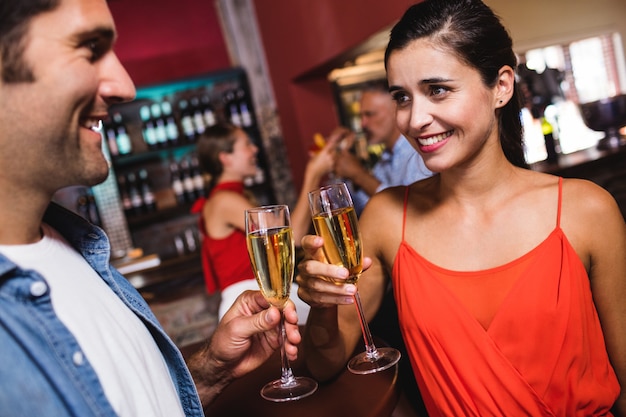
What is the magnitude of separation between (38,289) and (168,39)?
209 inches

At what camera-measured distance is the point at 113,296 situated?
3.52ft

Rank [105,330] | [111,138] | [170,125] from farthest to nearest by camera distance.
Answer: [170,125]
[111,138]
[105,330]

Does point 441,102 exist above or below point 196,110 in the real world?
below

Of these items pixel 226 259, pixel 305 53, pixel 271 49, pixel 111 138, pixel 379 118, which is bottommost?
pixel 226 259

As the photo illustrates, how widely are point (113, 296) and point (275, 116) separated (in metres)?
4.75

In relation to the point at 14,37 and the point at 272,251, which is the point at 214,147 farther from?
the point at 14,37

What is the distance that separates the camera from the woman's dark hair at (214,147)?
359 centimetres

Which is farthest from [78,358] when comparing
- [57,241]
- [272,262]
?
[272,262]

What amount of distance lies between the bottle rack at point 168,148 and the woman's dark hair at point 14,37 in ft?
15.0

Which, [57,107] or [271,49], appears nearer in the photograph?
[57,107]

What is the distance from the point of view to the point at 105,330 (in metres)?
0.94

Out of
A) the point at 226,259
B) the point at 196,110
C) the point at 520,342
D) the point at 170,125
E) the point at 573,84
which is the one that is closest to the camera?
the point at 520,342

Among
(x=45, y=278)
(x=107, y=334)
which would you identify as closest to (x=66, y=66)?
(x=45, y=278)

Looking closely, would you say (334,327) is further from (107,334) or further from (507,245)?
(107,334)
